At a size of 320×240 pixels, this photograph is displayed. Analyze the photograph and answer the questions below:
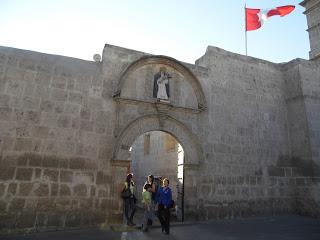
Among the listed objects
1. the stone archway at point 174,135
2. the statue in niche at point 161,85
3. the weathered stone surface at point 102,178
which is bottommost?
the weathered stone surface at point 102,178

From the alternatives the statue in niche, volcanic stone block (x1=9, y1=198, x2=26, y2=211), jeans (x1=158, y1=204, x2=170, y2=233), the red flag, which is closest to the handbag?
jeans (x1=158, y1=204, x2=170, y2=233)

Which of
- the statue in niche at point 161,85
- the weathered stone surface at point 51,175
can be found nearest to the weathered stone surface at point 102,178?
the weathered stone surface at point 51,175

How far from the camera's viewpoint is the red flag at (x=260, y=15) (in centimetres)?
1028

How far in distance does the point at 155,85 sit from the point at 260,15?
5.94 meters

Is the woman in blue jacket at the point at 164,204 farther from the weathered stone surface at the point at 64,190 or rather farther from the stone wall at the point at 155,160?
the stone wall at the point at 155,160

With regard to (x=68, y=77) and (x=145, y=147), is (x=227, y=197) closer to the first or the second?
(x=68, y=77)

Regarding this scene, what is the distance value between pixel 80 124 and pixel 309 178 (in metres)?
7.81

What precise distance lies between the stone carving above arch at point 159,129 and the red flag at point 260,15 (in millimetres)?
5588

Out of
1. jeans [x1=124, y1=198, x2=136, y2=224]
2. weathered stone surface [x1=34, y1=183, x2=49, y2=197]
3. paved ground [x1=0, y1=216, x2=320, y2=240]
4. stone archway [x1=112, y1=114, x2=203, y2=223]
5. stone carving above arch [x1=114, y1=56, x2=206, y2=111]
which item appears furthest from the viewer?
stone carving above arch [x1=114, y1=56, x2=206, y2=111]

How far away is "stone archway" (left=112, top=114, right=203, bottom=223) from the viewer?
6.74 m

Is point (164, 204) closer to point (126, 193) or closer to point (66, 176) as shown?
point (126, 193)

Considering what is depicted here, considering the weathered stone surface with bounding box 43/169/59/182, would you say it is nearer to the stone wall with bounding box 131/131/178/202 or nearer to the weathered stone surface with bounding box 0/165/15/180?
the weathered stone surface with bounding box 0/165/15/180

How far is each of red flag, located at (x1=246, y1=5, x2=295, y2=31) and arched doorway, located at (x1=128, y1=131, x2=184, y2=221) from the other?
5.65 meters

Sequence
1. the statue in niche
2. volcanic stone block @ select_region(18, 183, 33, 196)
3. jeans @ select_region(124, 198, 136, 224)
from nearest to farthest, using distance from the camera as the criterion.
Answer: volcanic stone block @ select_region(18, 183, 33, 196) < jeans @ select_region(124, 198, 136, 224) < the statue in niche
